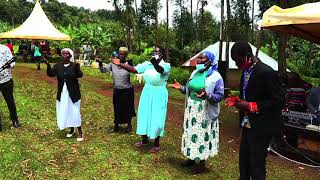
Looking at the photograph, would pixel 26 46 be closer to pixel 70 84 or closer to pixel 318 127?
pixel 70 84

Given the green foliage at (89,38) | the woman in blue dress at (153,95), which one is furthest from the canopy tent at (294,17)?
the green foliage at (89,38)

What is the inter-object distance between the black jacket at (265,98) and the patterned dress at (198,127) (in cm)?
137

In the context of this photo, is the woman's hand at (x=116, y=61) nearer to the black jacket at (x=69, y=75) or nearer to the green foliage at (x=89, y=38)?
the black jacket at (x=69, y=75)

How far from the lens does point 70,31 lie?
31938 millimetres

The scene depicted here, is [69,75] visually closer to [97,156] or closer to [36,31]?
[97,156]

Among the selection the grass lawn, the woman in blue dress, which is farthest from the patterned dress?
the woman in blue dress

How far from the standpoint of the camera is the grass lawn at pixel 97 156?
5969 mm

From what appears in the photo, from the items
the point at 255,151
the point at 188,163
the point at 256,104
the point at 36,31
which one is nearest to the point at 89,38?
the point at 36,31

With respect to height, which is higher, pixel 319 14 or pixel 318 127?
pixel 319 14

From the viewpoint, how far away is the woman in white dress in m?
7.05

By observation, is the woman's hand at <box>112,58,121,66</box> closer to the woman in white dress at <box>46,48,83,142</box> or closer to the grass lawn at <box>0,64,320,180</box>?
the woman in white dress at <box>46,48,83,142</box>

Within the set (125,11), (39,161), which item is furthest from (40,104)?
(125,11)

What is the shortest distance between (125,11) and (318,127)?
3006 centimetres

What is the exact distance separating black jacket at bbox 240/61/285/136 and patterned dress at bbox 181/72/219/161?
137 centimetres
